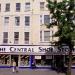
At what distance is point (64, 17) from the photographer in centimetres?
4153

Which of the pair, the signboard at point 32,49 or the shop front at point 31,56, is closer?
the shop front at point 31,56

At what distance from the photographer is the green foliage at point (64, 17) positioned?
1630 inches

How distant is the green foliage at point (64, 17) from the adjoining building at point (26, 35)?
47.5 feet

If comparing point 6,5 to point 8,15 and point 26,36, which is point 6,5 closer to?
point 8,15

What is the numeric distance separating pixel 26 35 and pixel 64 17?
16267mm

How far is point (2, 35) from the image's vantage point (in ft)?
189

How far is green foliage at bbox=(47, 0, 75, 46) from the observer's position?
41406 mm

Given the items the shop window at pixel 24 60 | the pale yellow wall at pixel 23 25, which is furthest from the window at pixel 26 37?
the shop window at pixel 24 60

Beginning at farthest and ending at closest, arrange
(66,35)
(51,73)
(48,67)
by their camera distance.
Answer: (48,67), (51,73), (66,35)

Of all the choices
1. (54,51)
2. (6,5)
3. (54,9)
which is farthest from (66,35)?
(6,5)

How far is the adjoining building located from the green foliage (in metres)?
14.5

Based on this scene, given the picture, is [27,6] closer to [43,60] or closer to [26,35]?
[26,35]

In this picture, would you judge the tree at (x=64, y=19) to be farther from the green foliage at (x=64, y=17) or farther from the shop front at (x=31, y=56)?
the shop front at (x=31, y=56)

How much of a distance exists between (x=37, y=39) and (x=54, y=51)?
315 cm
